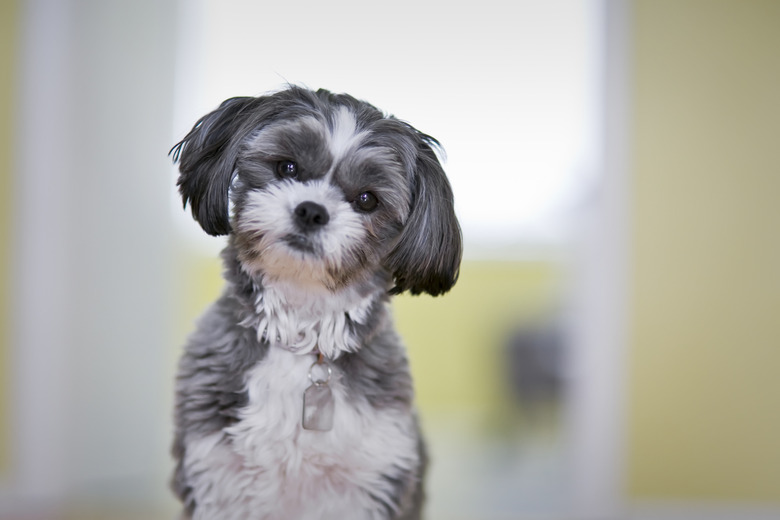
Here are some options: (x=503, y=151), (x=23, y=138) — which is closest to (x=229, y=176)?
(x=503, y=151)

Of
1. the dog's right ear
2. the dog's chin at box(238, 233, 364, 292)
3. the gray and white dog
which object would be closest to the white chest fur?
the gray and white dog

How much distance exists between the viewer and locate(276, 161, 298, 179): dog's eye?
0.94m

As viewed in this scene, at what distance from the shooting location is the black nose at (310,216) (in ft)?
2.93

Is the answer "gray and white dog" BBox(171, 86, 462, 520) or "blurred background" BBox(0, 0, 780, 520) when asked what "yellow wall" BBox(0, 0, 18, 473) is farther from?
"gray and white dog" BBox(171, 86, 462, 520)

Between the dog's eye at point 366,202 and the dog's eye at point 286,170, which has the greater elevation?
the dog's eye at point 286,170

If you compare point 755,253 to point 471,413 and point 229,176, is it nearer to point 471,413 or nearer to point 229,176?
point 471,413

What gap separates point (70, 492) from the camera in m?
2.48

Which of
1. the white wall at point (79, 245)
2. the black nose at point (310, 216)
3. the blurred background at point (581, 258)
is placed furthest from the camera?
the white wall at point (79, 245)

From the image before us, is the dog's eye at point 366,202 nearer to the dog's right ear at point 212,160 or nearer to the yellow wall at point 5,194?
the dog's right ear at point 212,160

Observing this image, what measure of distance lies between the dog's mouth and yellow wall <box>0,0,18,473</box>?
2052 mm

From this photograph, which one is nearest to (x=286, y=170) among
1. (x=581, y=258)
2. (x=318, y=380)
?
(x=318, y=380)

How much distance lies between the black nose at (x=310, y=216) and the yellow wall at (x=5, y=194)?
206cm

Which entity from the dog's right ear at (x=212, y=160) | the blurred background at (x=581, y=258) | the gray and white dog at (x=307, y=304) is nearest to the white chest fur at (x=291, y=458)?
the gray and white dog at (x=307, y=304)

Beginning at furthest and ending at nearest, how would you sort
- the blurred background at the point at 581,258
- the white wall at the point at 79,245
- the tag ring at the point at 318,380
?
the white wall at the point at 79,245 → the blurred background at the point at 581,258 → the tag ring at the point at 318,380
